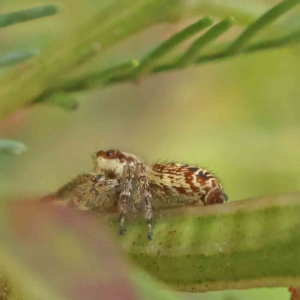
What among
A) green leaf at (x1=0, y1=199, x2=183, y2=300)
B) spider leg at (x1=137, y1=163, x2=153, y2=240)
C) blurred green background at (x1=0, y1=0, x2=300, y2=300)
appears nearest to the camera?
green leaf at (x1=0, y1=199, x2=183, y2=300)

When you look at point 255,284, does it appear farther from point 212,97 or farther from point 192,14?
point 212,97

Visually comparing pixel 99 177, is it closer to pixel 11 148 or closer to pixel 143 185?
pixel 143 185

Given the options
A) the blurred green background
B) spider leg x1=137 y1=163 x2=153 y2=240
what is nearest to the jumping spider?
spider leg x1=137 y1=163 x2=153 y2=240

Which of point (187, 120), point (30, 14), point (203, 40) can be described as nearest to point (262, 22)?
point (203, 40)

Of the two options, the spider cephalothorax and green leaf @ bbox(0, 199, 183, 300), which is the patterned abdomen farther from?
green leaf @ bbox(0, 199, 183, 300)

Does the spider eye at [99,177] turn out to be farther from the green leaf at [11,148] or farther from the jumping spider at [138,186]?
the green leaf at [11,148]

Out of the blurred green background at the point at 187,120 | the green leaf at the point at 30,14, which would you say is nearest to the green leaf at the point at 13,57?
the green leaf at the point at 30,14
